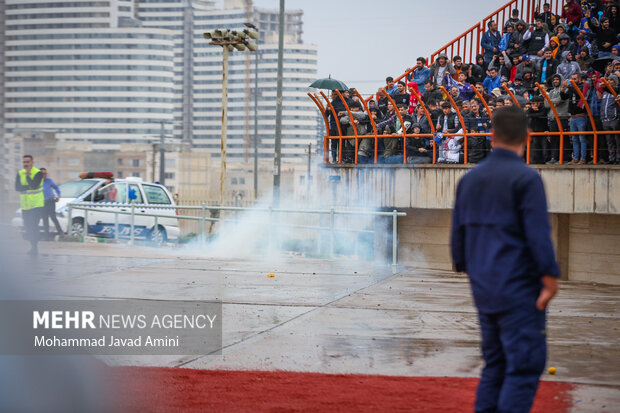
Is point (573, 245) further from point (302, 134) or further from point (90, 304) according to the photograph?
point (302, 134)

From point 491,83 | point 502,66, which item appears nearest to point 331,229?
point 491,83

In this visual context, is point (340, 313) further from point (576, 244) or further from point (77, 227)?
point (77, 227)

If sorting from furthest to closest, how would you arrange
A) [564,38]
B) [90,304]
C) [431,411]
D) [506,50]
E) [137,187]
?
1. [137,187]
2. [506,50]
3. [564,38]
4. [90,304]
5. [431,411]

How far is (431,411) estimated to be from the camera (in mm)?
4969

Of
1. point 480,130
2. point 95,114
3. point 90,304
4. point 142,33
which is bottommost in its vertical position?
point 90,304

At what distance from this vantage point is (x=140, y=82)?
168 metres

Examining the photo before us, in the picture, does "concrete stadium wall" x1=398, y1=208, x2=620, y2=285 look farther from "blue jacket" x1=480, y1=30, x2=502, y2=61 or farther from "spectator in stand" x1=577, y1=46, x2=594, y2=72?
"blue jacket" x1=480, y1=30, x2=502, y2=61

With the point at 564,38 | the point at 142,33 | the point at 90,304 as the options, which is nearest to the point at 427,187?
the point at 564,38

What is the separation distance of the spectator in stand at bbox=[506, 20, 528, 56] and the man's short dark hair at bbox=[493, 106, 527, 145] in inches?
511

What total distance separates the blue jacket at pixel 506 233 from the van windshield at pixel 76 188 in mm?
16140

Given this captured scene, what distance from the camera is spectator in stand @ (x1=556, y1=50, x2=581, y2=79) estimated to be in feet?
47.2

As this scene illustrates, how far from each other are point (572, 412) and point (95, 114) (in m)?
170

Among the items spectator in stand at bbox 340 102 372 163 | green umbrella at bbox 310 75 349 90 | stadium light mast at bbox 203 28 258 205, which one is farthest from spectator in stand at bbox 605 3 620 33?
stadium light mast at bbox 203 28 258 205

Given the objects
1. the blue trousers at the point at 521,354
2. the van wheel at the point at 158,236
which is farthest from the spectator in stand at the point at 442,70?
the blue trousers at the point at 521,354
